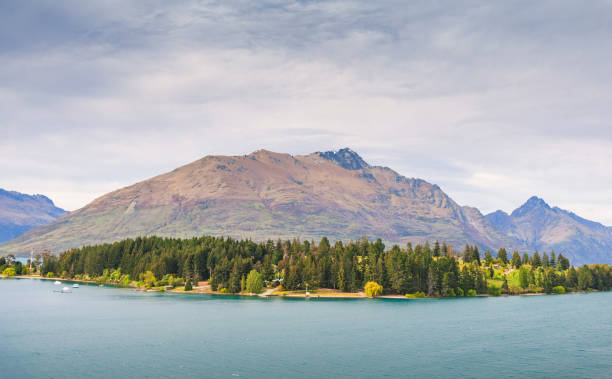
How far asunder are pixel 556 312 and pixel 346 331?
9201 centimetres

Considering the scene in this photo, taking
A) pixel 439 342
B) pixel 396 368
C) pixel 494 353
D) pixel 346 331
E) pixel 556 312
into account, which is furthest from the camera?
pixel 556 312

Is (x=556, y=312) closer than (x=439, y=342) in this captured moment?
No

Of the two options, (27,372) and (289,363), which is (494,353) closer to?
(289,363)

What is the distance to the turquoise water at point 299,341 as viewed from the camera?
89.9 meters

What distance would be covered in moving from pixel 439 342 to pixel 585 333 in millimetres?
45915

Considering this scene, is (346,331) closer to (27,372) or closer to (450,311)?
(450,311)

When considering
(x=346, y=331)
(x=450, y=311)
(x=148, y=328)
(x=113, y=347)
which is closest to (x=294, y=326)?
(x=346, y=331)

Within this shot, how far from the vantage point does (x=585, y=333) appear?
130 meters

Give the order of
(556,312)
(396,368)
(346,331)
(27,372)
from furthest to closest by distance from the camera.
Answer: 1. (556,312)
2. (346,331)
3. (396,368)
4. (27,372)

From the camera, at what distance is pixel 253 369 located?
89.1m

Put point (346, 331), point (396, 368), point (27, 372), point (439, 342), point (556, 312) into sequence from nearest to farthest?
1. point (27, 372)
2. point (396, 368)
3. point (439, 342)
4. point (346, 331)
5. point (556, 312)

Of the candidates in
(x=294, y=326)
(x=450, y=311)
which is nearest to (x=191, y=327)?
(x=294, y=326)

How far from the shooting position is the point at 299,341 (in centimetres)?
11562

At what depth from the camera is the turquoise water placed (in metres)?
89.9
